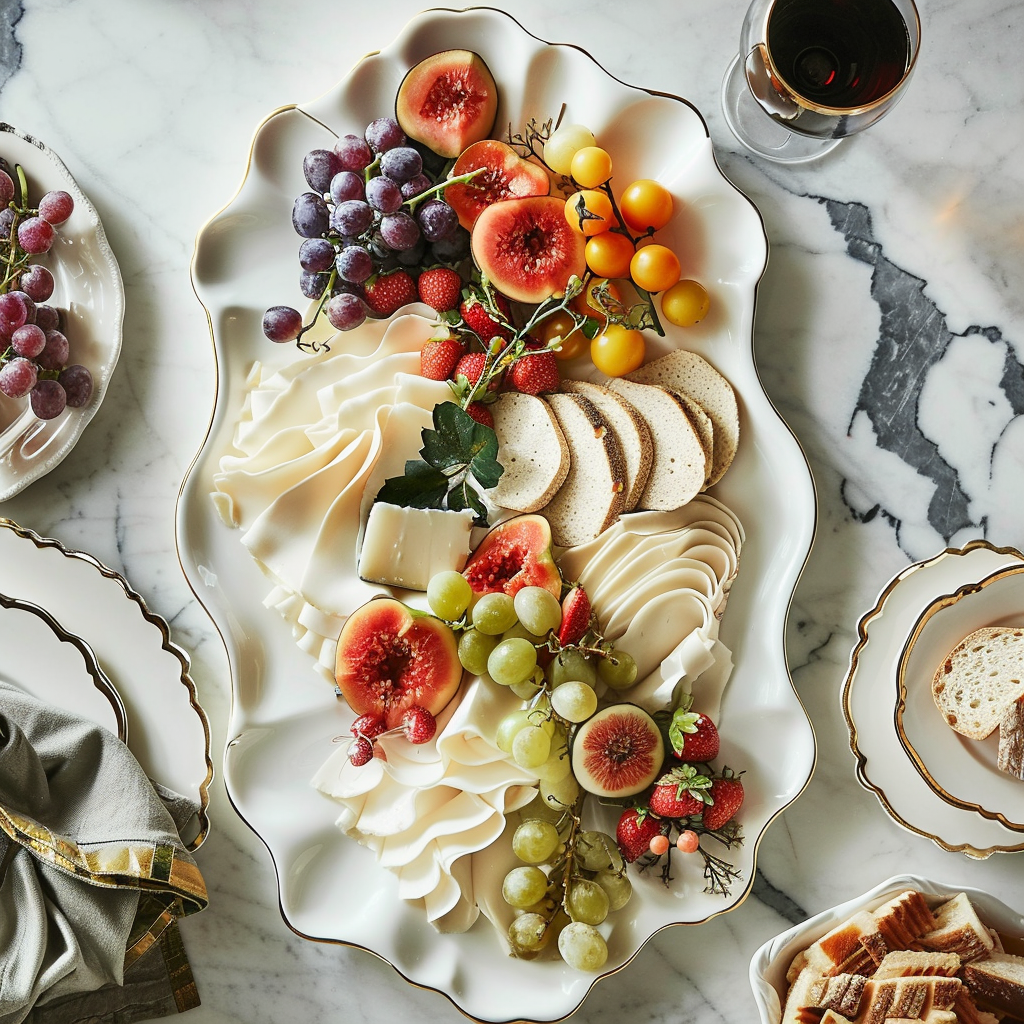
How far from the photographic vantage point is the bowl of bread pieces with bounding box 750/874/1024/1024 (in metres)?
1.37

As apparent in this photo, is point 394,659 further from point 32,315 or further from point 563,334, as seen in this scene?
point 32,315

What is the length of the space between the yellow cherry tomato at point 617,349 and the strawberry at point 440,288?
268 mm

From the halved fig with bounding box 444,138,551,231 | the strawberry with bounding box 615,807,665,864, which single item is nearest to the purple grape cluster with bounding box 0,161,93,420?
the halved fig with bounding box 444,138,551,231

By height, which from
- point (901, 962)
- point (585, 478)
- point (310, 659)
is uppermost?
point (585, 478)

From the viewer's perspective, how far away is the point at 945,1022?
1.33m

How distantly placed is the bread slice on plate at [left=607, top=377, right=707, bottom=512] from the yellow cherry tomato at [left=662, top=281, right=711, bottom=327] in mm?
128

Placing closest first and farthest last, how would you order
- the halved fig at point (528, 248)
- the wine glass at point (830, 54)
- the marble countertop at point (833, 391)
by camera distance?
1. the wine glass at point (830, 54)
2. the halved fig at point (528, 248)
3. the marble countertop at point (833, 391)

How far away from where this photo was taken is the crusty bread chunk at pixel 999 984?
1372 millimetres

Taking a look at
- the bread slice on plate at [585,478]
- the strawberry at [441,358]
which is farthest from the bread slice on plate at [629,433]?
the strawberry at [441,358]

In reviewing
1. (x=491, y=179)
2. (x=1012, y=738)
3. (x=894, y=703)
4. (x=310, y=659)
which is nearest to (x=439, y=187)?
(x=491, y=179)

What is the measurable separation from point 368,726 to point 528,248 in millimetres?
884

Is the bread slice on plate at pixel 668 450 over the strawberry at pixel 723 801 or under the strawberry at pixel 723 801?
over

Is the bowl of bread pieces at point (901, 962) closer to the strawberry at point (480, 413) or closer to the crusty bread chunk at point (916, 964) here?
the crusty bread chunk at point (916, 964)

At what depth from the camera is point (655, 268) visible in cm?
141
